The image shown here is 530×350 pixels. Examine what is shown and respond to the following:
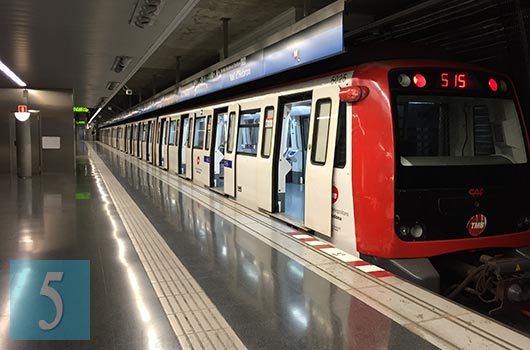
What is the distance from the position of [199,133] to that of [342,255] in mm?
7417

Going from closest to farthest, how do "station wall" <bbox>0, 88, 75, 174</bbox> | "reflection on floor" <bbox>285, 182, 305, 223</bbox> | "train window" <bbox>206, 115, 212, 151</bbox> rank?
"reflection on floor" <bbox>285, 182, 305, 223</bbox>
"train window" <bbox>206, 115, 212, 151</bbox>
"station wall" <bbox>0, 88, 75, 174</bbox>

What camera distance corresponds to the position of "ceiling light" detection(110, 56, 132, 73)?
840cm

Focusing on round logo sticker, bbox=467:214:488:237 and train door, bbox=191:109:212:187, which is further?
train door, bbox=191:109:212:187

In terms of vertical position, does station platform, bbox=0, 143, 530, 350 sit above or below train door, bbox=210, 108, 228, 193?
below

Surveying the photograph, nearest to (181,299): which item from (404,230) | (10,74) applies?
(404,230)

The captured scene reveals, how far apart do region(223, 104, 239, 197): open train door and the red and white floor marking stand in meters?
2.89

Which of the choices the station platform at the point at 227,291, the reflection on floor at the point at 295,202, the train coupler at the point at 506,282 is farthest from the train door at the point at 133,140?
the train coupler at the point at 506,282

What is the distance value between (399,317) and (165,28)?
4827 millimetres

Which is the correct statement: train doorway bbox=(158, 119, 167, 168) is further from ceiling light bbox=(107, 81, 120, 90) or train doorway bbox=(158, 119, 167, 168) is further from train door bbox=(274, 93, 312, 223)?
train door bbox=(274, 93, 312, 223)

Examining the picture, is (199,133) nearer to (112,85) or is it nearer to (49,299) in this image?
(112,85)

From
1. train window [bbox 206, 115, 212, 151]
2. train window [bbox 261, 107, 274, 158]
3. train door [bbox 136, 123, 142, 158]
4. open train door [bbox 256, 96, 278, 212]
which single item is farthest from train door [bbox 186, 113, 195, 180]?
train door [bbox 136, 123, 142, 158]

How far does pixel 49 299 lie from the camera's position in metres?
3.59

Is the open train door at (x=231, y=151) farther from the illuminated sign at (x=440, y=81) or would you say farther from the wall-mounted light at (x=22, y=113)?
the wall-mounted light at (x=22, y=113)

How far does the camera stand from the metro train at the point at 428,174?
411cm
